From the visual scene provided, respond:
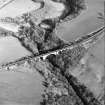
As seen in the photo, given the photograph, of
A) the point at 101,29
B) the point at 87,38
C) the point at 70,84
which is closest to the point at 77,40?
the point at 87,38

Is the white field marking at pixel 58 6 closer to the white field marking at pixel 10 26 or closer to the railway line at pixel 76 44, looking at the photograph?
the white field marking at pixel 10 26

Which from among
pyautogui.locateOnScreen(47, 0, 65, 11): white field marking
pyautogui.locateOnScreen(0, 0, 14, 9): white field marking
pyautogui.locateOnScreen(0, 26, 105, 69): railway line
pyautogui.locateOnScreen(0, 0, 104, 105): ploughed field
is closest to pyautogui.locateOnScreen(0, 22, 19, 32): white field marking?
pyautogui.locateOnScreen(0, 0, 104, 105): ploughed field

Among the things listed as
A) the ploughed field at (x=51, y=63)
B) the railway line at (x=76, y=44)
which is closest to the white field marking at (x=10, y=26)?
the ploughed field at (x=51, y=63)

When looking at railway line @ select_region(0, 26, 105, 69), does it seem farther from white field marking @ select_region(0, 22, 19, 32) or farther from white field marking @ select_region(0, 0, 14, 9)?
white field marking @ select_region(0, 0, 14, 9)

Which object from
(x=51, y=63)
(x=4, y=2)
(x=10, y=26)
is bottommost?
(x=51, y=63)

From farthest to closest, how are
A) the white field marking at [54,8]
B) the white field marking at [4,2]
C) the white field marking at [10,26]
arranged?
1. the white field marking at [4,2]
2. the white field marking at [54,8]
3. the white field marking at [10,26]

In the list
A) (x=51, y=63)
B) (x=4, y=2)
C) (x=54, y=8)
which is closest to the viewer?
(x=51, y=63)

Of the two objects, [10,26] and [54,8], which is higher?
[54,8]

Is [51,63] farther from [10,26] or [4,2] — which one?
[4,2]

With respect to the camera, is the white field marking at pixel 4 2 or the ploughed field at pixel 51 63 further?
the white field marking at pixel 4 2

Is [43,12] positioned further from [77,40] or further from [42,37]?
[77,40]

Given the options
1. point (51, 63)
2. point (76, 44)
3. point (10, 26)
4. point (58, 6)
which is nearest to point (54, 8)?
point (58, 6)
